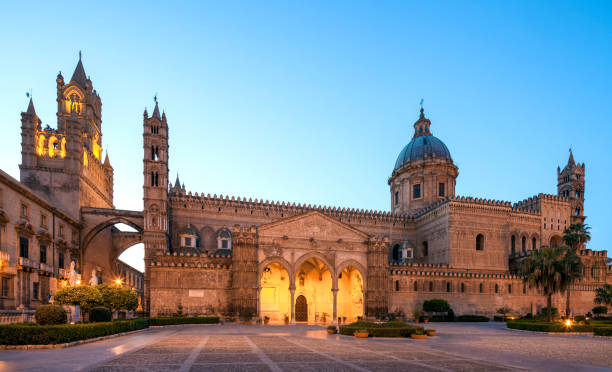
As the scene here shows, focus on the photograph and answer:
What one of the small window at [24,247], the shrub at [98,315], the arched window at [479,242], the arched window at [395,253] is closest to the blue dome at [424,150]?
the arched window at [479,242]

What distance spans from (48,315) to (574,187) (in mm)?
69693

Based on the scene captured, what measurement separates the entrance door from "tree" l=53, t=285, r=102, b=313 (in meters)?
24.5

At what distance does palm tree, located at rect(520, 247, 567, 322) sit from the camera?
Result: 35.1 meters

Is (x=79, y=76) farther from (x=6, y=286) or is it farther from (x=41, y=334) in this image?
(x=41, y=334)

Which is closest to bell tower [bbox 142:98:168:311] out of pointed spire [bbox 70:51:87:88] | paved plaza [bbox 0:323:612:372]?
pointed spire [bbox 70:51:87:88]

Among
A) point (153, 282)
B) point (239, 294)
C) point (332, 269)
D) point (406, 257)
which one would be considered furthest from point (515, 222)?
point (153, 282)

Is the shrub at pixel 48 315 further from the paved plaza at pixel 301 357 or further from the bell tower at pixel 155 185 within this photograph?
the bell tower at pixel 155 185

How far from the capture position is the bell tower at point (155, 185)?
44.0 meters

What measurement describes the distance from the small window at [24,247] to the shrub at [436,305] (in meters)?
38.5

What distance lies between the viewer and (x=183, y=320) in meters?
35.6

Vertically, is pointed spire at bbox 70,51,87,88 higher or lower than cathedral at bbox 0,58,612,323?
higher

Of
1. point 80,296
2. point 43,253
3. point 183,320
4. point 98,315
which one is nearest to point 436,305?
point 183,320

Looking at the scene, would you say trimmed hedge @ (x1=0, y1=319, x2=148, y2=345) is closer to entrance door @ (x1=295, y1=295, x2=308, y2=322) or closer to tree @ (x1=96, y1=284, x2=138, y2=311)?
tree @ (x1=96, y1=284, x2=138, y2=311)

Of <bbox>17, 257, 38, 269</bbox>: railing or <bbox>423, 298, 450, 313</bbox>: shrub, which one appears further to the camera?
<bbox>423, 298, 450, 313</bbox>: shrub
